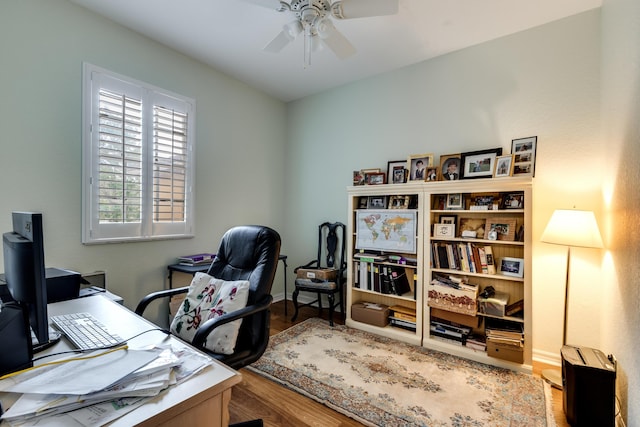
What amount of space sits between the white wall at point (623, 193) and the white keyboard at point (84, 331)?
2.25m

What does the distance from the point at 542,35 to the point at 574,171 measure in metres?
1.17

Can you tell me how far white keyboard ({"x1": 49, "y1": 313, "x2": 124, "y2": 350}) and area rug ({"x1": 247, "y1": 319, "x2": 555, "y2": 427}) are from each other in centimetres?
128

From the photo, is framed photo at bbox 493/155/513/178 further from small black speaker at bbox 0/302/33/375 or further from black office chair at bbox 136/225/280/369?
small black speaker at bbox 0/302/33/375

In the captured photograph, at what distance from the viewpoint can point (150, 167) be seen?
8.93 feet

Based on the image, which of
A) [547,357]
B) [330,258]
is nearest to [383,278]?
[330,258]

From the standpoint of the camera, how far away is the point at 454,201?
272cm

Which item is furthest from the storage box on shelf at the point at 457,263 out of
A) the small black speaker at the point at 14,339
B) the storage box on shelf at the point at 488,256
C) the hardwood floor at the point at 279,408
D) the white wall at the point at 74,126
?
the small black speaker at the point at 14,339

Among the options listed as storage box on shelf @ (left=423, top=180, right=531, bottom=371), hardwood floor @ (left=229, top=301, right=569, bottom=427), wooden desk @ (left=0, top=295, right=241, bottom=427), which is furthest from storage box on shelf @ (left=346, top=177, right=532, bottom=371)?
wooden desk @ (left=0, top=295, right=241, bottom=427)

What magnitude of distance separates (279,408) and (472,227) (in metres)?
2.13

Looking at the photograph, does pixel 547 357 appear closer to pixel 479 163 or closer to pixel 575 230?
pixel 575 230

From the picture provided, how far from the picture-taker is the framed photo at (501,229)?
8.00ft

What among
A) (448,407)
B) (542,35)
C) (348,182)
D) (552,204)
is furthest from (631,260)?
(348,182)

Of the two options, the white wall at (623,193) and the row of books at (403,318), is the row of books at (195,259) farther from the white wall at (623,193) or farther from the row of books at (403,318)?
the white wall at (623,193)

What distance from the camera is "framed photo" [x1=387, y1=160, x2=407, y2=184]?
3109 millimetres
